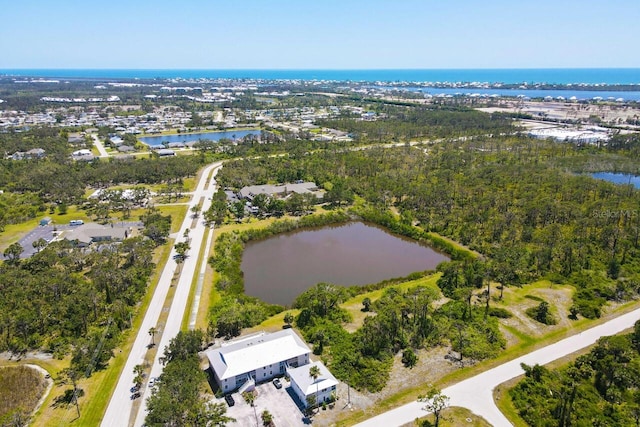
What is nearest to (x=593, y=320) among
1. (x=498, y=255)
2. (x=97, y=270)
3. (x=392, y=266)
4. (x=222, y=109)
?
(x=498, y=255)

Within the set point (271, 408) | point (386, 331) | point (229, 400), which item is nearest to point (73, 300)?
point (229, 400)

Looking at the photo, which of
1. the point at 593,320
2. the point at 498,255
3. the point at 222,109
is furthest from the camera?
the point at 222,109

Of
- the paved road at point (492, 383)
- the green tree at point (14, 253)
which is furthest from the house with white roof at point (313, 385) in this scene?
the green tree at point (14, 253)

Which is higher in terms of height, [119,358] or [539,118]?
[539,118]

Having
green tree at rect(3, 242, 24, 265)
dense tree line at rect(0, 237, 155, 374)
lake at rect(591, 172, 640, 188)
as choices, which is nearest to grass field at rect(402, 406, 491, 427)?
dense tree line at rect(0, 237, 155, 374)

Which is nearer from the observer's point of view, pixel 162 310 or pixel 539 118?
pixel 162 310

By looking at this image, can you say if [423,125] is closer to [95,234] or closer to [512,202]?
[512,202]

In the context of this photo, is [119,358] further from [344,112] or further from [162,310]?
[344,112]
